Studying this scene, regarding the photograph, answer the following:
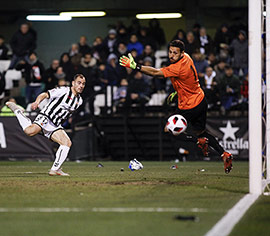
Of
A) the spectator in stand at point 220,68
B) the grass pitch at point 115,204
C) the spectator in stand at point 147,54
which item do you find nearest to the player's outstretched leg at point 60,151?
the grass pitch at point 115,204

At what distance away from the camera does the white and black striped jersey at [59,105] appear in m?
12.8


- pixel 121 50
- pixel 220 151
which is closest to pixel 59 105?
pixel 220 151

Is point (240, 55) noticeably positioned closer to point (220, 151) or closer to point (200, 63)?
point (200, 63)

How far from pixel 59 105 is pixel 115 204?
17.0 feet

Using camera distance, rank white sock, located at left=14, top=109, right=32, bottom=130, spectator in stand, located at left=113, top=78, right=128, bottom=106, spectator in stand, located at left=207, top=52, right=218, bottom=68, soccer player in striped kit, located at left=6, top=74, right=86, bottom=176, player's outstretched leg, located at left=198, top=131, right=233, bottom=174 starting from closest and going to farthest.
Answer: player's outstretched leg, located at left=198, top=131, right=233, bottom=174
soccer player in striped kit, located at left=6, top=74, right=86, bottom=176
white sock, located at left=14, top=109, right=32, bottom=130
spectator in stand, located at left=113, top=78, right=128, bottom=106
spectator in stand, located at left=207, top=52, right=218, bottom=68

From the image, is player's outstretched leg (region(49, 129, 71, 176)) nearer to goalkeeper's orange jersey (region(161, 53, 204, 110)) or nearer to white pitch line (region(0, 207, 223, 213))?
goalkeeper's orange jersey (region(161, 53, 204, 110))

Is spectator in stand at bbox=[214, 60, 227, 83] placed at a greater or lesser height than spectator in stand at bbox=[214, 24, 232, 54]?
lesser

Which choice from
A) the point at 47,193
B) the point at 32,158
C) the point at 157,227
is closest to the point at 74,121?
the point at 32,158

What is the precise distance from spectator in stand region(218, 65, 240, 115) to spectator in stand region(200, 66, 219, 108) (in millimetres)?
180

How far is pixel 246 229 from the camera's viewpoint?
20.6 feet

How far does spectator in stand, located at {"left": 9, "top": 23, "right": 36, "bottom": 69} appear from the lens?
74.7ft

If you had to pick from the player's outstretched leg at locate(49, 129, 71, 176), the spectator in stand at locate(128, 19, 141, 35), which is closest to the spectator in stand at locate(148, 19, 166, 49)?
the spectator in stand at locate(128, 19, 141, 35)

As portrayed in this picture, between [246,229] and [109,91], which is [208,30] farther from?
[246,229]

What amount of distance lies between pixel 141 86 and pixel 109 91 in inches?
53.6
